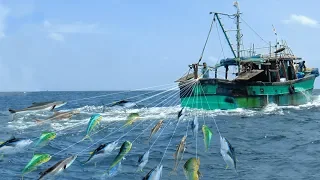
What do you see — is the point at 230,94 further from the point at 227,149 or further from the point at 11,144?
the point at 227,149

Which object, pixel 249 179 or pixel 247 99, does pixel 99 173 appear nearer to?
pixel 249 179

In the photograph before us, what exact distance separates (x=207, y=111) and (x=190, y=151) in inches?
576

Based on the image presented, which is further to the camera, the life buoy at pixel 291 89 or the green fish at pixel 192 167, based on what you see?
the life buoy at pixel 291 89

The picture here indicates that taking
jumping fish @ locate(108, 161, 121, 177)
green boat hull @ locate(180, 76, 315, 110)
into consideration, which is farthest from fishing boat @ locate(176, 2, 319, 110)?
jumping fish @ locate(108, 161, 121, 177)

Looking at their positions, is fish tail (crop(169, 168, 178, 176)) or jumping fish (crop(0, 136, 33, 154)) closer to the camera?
jumping fish (crop(0, 136, 33, 154))

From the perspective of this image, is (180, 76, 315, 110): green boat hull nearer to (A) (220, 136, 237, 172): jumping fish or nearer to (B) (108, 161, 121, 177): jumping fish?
(B) (108, 161, 121, 177): jumping fish

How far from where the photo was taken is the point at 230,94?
2852 cm

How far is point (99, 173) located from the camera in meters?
11.4

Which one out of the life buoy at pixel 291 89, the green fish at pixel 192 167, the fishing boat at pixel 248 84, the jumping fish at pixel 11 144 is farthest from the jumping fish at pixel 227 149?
the life buoy at pixel 291 89

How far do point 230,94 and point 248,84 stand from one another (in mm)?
1458

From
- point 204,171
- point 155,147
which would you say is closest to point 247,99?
point 155,147

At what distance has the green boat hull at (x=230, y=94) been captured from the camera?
2798 centimetres

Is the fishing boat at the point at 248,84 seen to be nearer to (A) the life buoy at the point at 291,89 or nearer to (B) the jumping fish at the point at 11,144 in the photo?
(A) the life buoy at the point at 291,89

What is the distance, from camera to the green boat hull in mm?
27984
